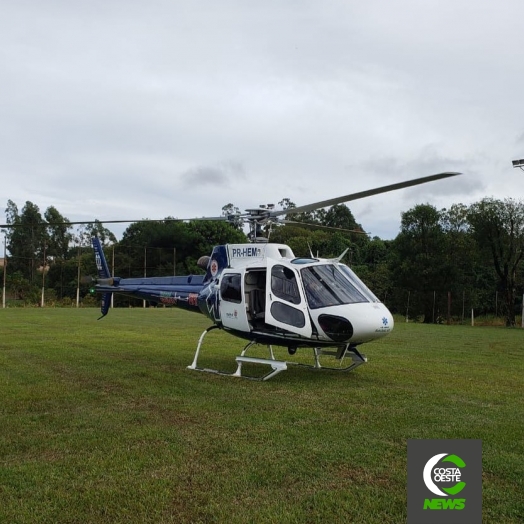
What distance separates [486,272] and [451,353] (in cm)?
3367

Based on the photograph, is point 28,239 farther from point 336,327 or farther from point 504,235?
point 336,327

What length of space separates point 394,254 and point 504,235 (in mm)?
9746

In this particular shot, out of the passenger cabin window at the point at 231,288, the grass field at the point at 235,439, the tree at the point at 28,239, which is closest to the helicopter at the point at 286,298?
the passenger cabin window at the point at 231,288

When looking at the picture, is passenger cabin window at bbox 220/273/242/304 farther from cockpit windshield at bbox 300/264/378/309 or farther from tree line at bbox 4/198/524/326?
tree line at bbox 4/198/524/326

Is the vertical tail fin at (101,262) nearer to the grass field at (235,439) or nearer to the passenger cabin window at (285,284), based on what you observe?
the grass field at (235,439)

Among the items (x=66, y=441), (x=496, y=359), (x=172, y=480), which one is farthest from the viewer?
(x=496, y=359)

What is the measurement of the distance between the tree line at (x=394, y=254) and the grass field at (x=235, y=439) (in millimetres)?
20000

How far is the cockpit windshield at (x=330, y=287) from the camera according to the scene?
9469 millimetres

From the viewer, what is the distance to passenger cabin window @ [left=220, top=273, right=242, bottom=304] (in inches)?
413

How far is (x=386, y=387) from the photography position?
941 centimetres

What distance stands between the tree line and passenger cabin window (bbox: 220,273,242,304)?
737 inches

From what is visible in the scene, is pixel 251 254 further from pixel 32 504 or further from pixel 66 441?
pixel 32 504

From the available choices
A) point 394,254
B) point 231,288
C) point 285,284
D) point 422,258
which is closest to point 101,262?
point 231,288

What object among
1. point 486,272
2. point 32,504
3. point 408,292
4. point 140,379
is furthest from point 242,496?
point 486,272
